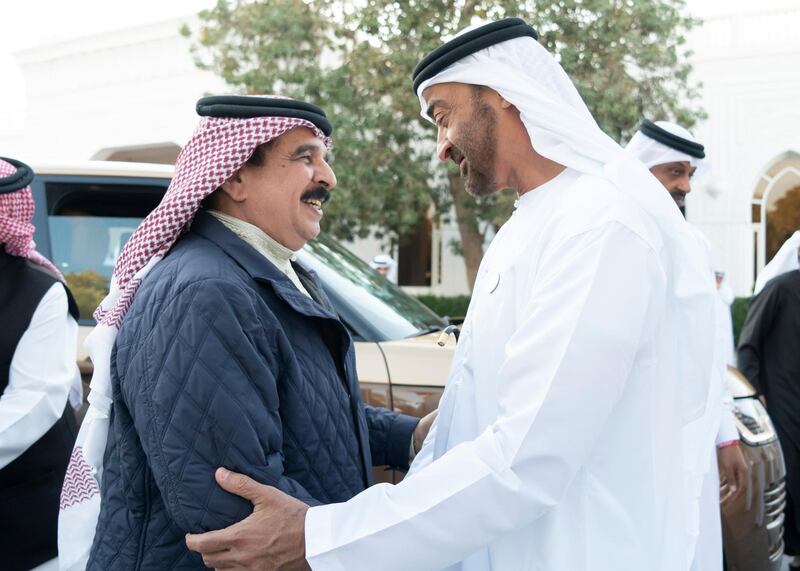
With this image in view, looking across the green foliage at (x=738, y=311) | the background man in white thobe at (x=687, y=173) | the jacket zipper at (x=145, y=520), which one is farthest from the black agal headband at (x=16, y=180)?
the green foliage at (x=738, y=311)

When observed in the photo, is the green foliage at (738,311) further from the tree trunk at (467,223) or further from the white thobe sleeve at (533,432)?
the white thobe sleeve at (533,432)

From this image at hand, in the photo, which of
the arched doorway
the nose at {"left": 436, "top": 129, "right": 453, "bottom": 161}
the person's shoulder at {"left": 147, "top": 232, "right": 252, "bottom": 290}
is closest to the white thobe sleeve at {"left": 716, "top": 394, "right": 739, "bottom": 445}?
the nose at {"left": 436, "top": 129, "right": 453, "bottom": 161}

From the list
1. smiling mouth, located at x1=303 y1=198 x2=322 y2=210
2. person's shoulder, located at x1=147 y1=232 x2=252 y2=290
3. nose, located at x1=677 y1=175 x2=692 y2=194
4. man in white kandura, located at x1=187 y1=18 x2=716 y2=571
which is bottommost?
man in white kandura, located at x1=187 y1=18 x2=716 y2=571

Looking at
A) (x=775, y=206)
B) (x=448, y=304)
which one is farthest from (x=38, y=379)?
(x=775, y=206)

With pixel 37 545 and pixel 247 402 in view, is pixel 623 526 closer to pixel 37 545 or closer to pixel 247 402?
pixel 247 402

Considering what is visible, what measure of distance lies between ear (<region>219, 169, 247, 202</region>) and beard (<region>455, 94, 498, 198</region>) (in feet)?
1.89

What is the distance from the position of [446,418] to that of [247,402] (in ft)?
2.11

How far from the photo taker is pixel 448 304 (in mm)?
19250

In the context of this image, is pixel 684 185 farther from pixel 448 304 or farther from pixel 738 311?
pixel 448 304

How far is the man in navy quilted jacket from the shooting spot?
1.80 metres

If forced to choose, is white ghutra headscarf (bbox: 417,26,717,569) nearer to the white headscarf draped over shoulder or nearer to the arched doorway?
the white headscarf draped over shoulder

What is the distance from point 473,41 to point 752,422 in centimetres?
279

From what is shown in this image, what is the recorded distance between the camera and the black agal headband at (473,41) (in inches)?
86.4

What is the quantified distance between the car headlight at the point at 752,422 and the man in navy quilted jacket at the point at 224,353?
2.50m
